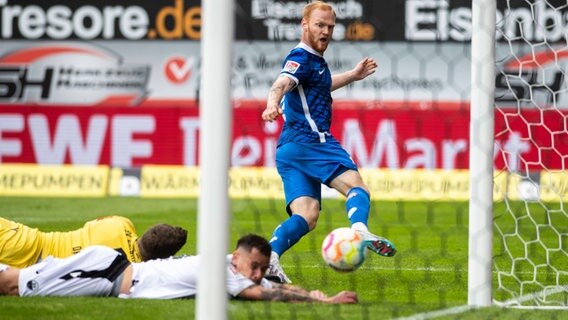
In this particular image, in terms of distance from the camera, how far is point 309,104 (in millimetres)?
7836

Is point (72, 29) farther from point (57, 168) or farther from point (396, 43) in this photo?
point (396, 43)

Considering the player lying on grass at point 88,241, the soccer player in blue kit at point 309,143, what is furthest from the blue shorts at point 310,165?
the player lying on grass at point 88,241

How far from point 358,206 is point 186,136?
620 inches

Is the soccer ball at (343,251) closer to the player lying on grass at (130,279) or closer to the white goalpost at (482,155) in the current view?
the player lying on grass at (130,279)

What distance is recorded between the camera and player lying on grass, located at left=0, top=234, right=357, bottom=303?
6.64 metres

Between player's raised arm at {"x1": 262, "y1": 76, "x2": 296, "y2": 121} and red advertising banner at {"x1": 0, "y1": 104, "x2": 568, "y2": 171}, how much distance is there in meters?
14.3

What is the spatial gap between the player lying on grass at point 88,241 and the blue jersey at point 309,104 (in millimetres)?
1029

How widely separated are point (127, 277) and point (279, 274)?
97 centimetres

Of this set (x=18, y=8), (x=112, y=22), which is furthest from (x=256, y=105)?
(x=18, y=8)

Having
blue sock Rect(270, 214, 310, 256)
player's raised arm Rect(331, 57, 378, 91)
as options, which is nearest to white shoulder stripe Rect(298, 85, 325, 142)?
player's raised arm Rect(331, 57, 378, 91)

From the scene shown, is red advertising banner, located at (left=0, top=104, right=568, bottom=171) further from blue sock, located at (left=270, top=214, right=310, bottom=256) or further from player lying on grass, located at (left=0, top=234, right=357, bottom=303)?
player lying on grass, located at (left=0, top=234, right=357, bottom=303)

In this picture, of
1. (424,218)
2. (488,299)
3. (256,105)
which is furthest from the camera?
(256,105)

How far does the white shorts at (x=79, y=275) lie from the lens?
679 centimetres

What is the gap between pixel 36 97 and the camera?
77.9 feet
